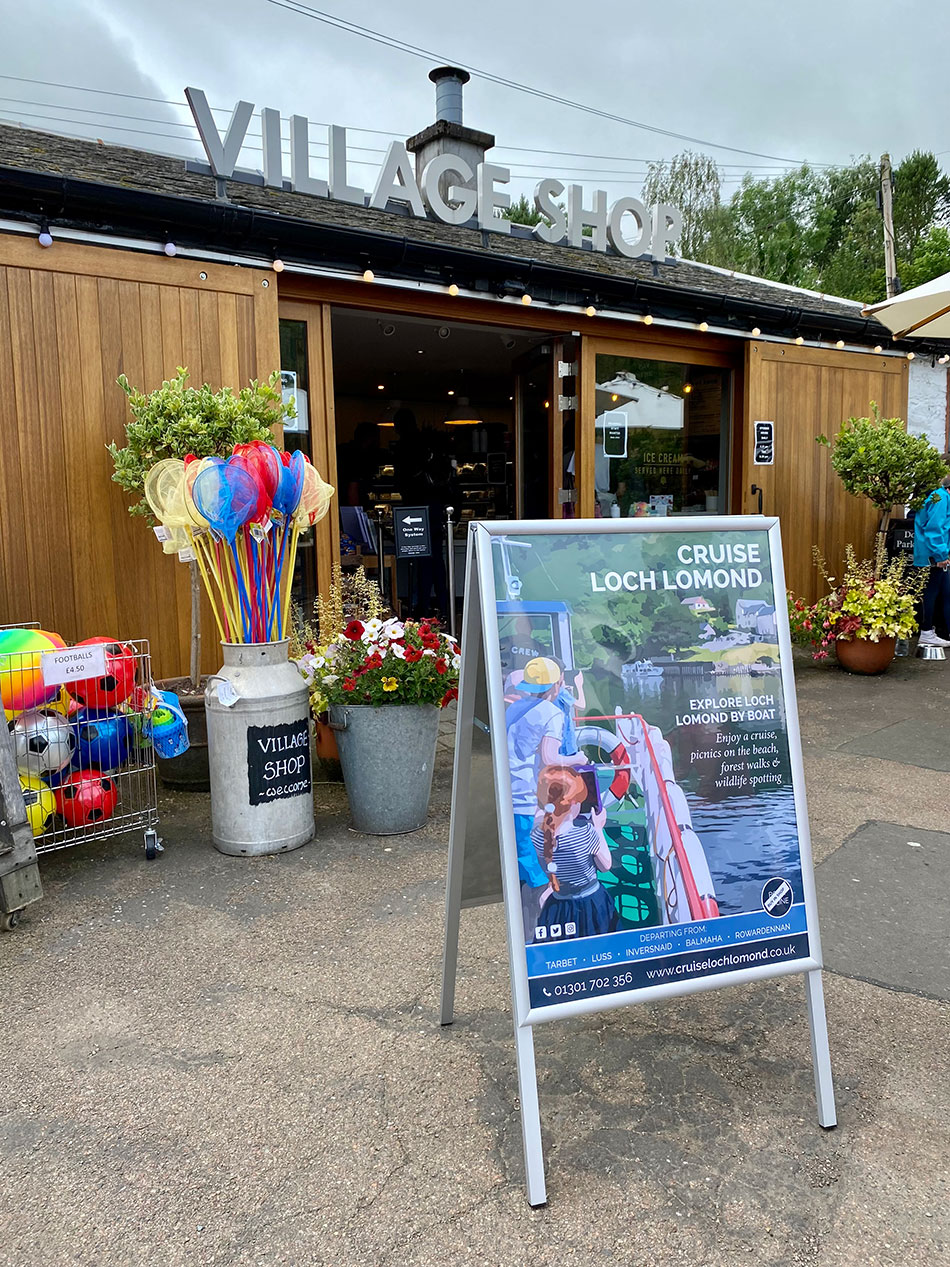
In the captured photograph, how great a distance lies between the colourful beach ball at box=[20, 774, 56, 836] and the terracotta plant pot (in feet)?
20.3

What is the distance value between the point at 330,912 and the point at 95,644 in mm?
1480

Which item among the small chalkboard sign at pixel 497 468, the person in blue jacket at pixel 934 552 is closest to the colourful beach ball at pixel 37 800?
the person in blue jacket at pixel 934 552

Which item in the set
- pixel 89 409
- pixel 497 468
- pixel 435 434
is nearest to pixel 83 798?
pixel 89 409

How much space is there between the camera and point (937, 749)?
5.35 meters

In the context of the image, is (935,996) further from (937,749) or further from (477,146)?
(477,146)

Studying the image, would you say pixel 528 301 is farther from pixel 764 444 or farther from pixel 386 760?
pixel 386 760

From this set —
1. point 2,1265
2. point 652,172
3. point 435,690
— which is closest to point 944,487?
point 435,690

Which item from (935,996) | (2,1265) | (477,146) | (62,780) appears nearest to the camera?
(2,1265)

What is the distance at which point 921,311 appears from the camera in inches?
222

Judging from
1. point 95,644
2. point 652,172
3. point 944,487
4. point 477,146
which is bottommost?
point 95,644

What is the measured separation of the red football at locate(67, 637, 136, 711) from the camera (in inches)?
147

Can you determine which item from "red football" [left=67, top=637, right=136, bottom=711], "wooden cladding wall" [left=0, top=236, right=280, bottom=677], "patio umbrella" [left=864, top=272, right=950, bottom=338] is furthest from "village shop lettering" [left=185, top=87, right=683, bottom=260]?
"red football" [left=67, top=637, right=136, bottom=711]

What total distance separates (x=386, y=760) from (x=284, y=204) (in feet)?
16.0

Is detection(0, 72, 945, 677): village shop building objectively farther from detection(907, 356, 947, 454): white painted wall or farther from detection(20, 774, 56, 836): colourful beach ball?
detection(20, 774, 56, 836): colourful beach ball
